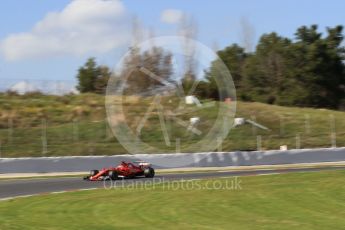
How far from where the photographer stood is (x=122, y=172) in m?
23.9

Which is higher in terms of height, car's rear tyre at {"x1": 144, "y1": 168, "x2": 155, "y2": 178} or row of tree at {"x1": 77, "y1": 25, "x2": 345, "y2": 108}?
row of tree at {"x1": 77, "y1": 25, "x2": 345, "y2": 108}

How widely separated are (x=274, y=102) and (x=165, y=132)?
31.5 m

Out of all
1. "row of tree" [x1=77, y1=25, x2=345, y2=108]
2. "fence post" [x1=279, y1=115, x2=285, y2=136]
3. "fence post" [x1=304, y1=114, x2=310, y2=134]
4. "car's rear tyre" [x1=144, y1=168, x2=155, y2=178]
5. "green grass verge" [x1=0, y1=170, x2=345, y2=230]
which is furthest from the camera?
"row of tree" [x1=77, y1=25, x2=345, y2=108]

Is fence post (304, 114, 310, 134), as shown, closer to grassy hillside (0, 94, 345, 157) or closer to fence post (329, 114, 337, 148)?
grassy hillside (0, 94, 345, 157)

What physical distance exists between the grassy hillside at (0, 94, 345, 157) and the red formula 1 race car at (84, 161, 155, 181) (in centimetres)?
451

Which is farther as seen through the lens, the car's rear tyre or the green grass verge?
the car's rear tyre

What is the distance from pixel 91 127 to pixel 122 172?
14290 millimetres

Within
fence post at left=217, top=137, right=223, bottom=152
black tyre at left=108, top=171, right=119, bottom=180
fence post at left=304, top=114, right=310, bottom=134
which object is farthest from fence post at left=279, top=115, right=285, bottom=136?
black tyre at left=108, top=171, right=119, bottom=180

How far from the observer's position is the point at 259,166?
32938mm

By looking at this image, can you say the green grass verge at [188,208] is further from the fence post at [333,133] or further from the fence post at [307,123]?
the fence post at [307,123]

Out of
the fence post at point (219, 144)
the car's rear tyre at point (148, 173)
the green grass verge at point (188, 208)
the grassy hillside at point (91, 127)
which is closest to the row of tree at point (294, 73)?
the grassy hillside at point (91, 127)

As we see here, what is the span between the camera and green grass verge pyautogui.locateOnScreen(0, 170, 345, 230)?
450 inches

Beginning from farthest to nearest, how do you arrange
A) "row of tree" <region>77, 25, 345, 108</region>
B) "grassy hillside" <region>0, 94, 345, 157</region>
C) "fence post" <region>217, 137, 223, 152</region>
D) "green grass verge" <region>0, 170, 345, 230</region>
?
"row of tree" <region>77, 25, 345, 108</region>, "grassy hillside" <region>0, 94, 345, 157</region>, "fence post" <region>217, 137, 223, 152</region>, "green grass verge" <region>0, 170, 345, 230</region>

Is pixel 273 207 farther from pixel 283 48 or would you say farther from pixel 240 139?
pixel 283 48
